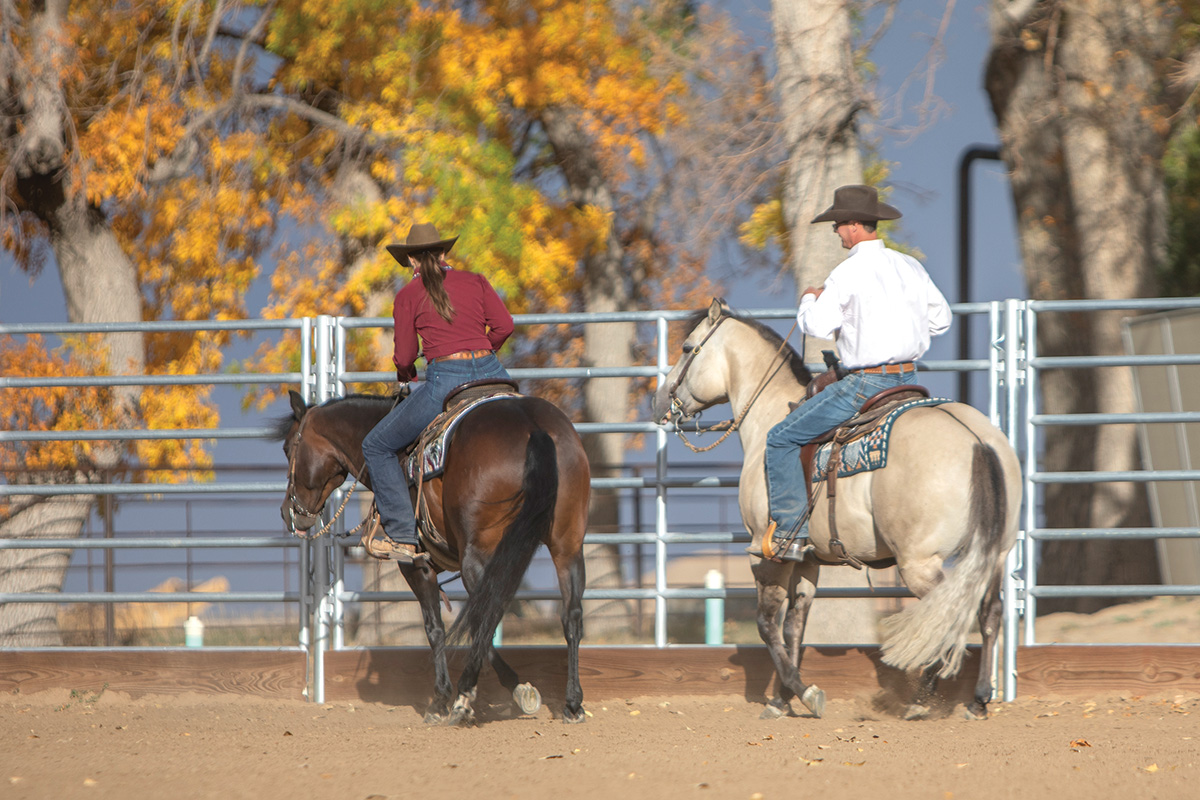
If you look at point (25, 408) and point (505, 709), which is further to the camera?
point (25, 408)

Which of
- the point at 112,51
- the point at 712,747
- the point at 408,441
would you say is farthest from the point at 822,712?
the point at 112,51

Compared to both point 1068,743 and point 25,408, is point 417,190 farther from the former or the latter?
point 1068,743

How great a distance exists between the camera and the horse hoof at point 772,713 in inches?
219

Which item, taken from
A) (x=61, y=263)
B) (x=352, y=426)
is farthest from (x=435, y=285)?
(x=61, y=263)

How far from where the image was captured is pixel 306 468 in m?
6.03

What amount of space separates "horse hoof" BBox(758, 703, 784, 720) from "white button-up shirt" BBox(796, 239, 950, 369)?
1.74 m

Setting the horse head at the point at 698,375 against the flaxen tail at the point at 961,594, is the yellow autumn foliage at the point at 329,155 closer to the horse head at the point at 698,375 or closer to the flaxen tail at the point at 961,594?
the horse head at the point at 698,375

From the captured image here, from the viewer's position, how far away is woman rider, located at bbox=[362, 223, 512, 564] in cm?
551

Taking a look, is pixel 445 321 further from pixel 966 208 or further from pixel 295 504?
pixel 966 208

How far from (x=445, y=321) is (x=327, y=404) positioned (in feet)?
3.28

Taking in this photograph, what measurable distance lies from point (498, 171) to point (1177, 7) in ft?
20.2

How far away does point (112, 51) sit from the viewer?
421 inches

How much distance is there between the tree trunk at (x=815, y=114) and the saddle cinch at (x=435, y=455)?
2831mm

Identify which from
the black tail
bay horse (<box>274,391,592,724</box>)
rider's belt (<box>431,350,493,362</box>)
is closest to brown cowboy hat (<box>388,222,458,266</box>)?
rider's belt (<box>431,350,493,362</box>)
